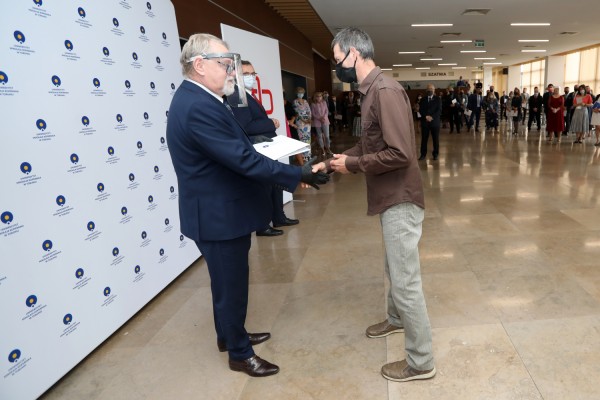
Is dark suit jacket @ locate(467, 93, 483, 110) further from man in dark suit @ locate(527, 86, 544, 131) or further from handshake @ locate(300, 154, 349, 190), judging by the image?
handshake @ locate(300, 154, 349, 190)

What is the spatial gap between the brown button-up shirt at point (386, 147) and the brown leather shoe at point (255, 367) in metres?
0.97

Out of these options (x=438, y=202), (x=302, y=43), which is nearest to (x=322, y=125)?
(x=302, y=43)

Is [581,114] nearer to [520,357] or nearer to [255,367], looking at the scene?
[520,357]

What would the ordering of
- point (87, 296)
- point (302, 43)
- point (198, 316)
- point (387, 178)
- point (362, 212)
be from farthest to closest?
point (302, 43), point (362, 212), point (198, 316), point (87, 296), point (387, 178)

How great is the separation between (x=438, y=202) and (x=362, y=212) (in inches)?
40.3

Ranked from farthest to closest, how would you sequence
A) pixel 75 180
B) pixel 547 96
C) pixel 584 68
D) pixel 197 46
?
pixel 584 68 → pixel 547 96 → pixel 75 180 → pixel 197 46

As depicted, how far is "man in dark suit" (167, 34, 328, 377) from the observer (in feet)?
5.54

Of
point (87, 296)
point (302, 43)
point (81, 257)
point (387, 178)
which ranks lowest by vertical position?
point (87, 296)

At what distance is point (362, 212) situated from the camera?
16.1 feet

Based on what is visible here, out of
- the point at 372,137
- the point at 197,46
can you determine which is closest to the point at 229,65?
the point at 197,46

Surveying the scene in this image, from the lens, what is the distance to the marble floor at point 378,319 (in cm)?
195

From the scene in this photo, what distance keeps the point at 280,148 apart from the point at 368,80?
0.57 meters

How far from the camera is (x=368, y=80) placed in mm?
1790

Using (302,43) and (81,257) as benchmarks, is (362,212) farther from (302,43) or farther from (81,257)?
(302,43)
